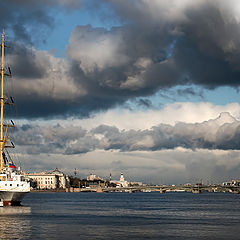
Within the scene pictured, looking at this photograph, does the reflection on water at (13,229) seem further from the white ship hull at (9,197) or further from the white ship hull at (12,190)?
the white ship hull at (9,197)

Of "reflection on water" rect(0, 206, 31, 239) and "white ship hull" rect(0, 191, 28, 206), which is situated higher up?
"white ship hull" rect(0, 191, 28, 206)

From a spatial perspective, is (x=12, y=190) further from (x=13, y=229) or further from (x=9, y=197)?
(x=13, y=229)

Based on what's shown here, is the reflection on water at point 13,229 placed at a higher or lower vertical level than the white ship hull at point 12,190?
lower

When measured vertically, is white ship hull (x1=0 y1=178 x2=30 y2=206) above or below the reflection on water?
above

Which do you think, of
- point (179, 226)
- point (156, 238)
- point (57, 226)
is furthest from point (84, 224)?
point (156, 238)

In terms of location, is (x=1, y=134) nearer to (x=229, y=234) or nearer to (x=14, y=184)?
(x=14, y=184)

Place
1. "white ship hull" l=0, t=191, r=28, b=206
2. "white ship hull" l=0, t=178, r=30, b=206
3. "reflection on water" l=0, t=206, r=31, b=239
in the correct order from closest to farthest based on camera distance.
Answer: "reflection on water" l=0, t=206, r=31, b=239 → "white ship hull" l=0, t=178, r=30, b=206 → "white ship hull" l=0, t=191, r=28, b=206

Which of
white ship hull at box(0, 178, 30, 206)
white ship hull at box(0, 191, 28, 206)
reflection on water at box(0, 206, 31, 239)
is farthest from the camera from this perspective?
white ship hull at box(0, 191, 28, 206)

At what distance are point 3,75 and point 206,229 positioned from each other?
82.2 meters

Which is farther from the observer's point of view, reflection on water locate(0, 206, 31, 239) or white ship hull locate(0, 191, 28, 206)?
white ship hull locate(0, 191, 28, 206)

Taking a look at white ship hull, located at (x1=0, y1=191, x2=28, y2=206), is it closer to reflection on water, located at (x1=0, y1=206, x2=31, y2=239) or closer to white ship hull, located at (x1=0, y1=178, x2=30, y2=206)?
white ship hull, located at (x1=0, y1=178, x2=30, y2=206)

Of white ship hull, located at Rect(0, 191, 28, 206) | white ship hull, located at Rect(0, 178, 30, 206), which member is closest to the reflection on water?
white ship hull, located at Rect(0, 178, 30, 206)

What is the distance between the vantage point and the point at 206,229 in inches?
2881

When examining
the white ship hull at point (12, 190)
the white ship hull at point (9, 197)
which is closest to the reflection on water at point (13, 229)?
the white ship hull at point (12, 190)
